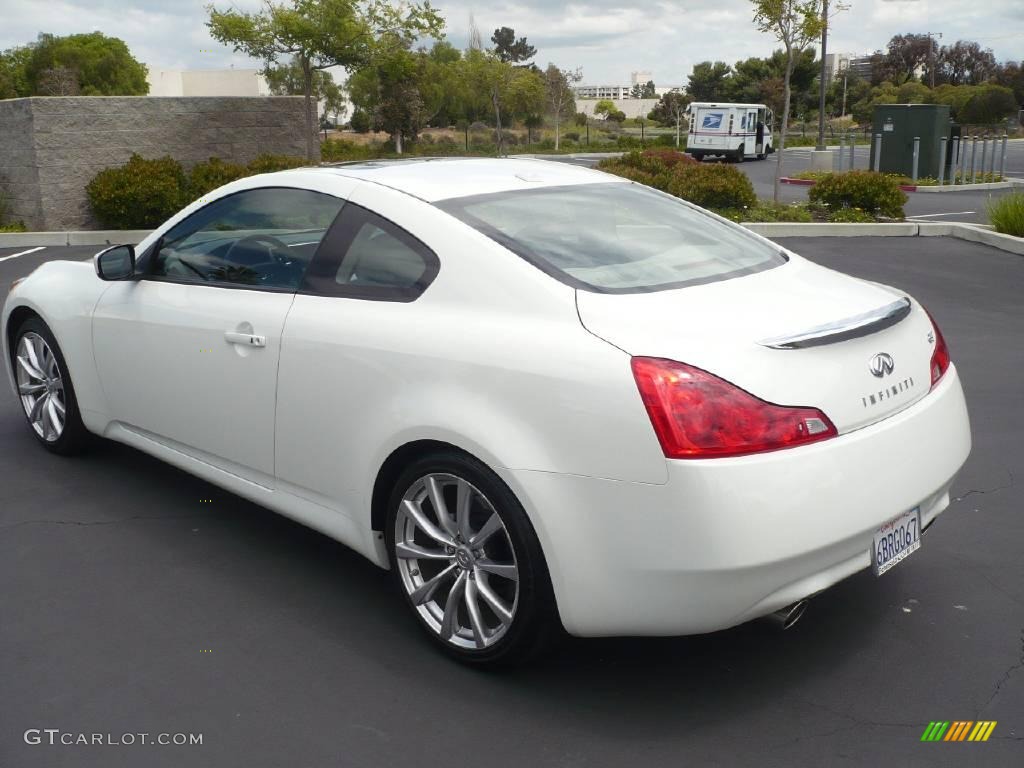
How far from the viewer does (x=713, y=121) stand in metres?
42.3

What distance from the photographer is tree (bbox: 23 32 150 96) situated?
7450cm

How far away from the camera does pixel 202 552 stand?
4.53m

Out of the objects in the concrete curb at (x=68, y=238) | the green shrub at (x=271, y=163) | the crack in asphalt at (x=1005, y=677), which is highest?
the green shrub at (x=271, y=163)

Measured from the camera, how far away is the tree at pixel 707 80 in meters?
81.1

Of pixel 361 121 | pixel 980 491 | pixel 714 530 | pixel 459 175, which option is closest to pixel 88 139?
pixel 459 175

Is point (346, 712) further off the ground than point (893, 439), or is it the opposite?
point (893, 439)

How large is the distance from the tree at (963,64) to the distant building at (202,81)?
210ft

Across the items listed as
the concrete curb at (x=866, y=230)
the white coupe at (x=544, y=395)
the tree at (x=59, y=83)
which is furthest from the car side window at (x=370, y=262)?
the tree at (x=59, y=83)

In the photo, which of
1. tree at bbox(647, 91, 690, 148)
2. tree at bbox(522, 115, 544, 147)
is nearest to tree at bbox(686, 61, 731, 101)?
tree at bbox(647, 91, 690, 148)

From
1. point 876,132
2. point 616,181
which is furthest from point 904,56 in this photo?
point 616,181

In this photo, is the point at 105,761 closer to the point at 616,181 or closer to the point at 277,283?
the point at 277,283

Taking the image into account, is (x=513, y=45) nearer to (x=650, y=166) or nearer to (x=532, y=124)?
(x=532, y=124)

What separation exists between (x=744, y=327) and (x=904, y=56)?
100 meters

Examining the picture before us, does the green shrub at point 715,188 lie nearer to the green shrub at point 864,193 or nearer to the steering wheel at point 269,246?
the green shrub at point 864,193
